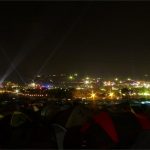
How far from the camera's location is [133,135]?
9.16m

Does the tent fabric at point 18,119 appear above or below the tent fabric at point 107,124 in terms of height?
above

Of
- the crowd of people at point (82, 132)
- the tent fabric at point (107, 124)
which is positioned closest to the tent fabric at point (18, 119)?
the crowd of people at point (82, 132)

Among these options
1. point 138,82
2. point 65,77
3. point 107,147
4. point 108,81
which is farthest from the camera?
point 65,77

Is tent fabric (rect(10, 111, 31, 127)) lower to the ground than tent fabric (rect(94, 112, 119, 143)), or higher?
higher

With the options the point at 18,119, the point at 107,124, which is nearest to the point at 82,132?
the point at 107,124

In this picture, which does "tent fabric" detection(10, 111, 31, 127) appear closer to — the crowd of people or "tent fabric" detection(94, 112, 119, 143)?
the crowd of people

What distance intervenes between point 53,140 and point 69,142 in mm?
473

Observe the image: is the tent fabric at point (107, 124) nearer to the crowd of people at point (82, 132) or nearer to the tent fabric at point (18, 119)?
the crowd of people at point (82, 132)

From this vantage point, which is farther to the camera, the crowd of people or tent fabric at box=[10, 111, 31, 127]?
tent fabric at box=[10, 111, 31, 127]

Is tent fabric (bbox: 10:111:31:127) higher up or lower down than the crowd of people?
higher up

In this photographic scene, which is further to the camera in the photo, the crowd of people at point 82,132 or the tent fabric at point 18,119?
the tent fabric at point 18,119

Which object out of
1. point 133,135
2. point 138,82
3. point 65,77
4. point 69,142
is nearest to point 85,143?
point 69,142

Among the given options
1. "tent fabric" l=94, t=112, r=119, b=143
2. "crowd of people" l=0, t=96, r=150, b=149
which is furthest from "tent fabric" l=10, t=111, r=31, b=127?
"tent fabric" l=94, t=112, r=119, b=143

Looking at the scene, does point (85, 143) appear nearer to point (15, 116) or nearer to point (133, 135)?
point (133, 135)
